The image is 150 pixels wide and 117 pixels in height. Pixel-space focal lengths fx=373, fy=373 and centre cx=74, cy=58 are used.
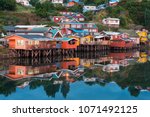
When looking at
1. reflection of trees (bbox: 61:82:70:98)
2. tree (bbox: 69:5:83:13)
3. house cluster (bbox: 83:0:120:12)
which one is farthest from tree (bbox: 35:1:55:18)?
reflection of trees (bbox: 61:82:70:98)

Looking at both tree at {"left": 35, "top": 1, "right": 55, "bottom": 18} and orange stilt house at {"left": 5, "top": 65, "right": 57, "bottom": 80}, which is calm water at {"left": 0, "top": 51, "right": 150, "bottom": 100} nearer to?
→ orange stilt house at {"left": 5, "top": 65, "right": 57, "bottom": 80}

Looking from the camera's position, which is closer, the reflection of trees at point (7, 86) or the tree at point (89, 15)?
the reflection of trees at point (7, 86)

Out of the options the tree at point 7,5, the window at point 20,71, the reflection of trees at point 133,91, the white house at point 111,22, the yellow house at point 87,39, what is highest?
the tree at point 7,5

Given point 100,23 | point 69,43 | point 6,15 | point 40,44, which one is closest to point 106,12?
point 100,23

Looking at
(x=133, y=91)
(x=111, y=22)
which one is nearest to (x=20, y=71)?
(x=133, y=91)

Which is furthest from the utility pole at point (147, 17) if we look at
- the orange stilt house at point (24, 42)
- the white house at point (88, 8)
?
the orange stilt house at point (24, 42)

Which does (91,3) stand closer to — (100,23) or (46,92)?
(100,23)

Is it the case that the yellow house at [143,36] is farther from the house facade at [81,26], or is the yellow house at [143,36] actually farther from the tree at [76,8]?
the tree at [76,8]

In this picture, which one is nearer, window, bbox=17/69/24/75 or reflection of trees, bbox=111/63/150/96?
reflection of trees, bbox=111/63/150/96

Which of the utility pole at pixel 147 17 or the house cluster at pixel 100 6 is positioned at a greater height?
the house cluster at pixel 100 6

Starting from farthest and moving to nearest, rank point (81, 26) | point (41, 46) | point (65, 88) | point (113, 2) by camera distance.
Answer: point (113, 2), point (81, 26), point (41, 46), point (65, 88)

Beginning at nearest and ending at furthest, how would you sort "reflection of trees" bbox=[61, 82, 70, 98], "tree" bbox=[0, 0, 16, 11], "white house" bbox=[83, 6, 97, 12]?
"reflection of trees" bbox=[61, 82, 70, 98] → "tree" bbox=[0, 0, 16, 11] → "white house" bbox=[83, 6, 97, 12]

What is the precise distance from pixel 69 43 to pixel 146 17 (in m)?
33.6

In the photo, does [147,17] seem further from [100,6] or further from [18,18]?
[18,18]
